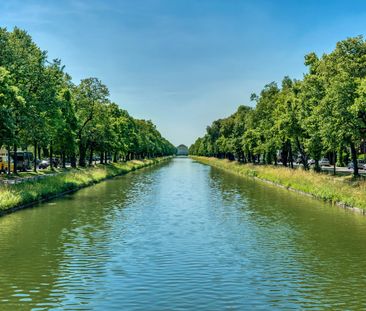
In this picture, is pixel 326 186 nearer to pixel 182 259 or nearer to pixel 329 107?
pixel 329 107

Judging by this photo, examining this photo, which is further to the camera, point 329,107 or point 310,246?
point 329,107

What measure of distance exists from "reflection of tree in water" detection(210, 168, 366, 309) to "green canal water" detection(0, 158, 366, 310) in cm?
5

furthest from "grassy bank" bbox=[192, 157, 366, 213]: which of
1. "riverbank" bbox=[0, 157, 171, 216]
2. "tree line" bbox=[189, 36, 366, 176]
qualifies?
"riverbank" bbox=[0, 157, 171, 216]

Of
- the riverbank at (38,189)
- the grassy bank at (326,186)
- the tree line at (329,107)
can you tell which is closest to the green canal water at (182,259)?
the riverbank at (38,189)

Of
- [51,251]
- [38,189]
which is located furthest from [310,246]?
[38,189]

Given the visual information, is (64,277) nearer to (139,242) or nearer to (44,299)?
(44,299)

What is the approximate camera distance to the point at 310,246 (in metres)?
21.3

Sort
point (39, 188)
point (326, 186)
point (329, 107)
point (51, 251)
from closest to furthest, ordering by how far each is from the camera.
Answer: point (51, 251)
point (39, 188)
point (326, 186)
point (329, 107)

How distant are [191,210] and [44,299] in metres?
20.6

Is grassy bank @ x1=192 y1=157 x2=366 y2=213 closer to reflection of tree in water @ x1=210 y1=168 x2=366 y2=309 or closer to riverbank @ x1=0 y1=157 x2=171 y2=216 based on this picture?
reflection of tree in water @ x1=210 y1=168 x2=366 y2=309

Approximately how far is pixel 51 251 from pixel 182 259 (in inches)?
230

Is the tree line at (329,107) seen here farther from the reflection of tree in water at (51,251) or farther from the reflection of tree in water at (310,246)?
the reflection of tree in water at (51,251)

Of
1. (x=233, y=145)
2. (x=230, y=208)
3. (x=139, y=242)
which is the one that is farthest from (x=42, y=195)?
(x=233, y=145)

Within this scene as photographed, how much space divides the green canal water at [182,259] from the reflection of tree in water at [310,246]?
0.05m
